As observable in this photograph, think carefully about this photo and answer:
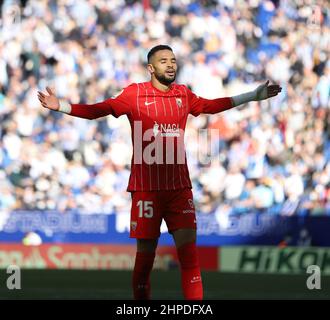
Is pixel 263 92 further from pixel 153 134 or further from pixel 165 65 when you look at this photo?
pixel 153 134

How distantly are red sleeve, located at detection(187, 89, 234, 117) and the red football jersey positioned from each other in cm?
16

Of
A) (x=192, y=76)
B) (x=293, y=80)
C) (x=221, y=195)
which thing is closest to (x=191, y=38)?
(x=192, y=76)

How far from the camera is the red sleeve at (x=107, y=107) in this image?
7.12 meters

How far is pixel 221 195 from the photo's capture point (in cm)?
1372

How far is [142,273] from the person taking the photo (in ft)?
24.0

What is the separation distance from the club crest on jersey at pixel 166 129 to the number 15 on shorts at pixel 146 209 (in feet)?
1.76

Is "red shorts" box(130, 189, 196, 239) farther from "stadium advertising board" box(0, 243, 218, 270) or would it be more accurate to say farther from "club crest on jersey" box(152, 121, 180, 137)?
"stadium advertising board" box(0, 243, 218, 270)

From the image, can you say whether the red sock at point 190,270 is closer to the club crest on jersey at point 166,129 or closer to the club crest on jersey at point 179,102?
the club crest on jersey at point 166,129

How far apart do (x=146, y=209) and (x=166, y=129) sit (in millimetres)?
643

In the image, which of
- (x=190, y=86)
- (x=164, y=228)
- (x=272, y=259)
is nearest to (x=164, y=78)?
(x=272, y=259)

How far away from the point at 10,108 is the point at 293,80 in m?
4.58

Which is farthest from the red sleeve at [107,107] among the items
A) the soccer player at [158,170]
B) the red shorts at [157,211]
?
the red shorts at [157,211]

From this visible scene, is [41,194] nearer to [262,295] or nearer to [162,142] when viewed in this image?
[262,295]

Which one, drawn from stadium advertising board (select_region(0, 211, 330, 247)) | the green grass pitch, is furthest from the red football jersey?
stadium advertising board (select_region(0, 211, 330, 247))
